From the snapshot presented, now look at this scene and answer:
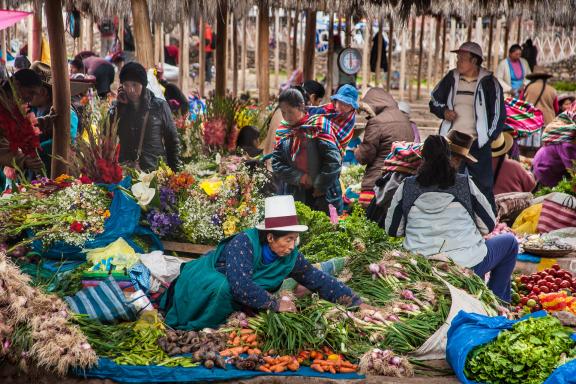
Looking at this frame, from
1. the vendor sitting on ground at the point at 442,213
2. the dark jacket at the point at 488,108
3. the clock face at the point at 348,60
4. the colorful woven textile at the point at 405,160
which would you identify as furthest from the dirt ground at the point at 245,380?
the clock face at the point at 348,60

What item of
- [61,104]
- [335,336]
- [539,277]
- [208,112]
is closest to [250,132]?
[208,112]

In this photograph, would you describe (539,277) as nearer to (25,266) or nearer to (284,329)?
(284,329)

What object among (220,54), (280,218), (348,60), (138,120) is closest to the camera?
(280,218)

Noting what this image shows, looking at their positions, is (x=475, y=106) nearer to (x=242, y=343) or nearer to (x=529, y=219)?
(x=529, y=219)

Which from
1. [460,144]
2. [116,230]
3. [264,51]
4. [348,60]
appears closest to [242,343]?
[116,230]

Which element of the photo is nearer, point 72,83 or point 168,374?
point 168,374

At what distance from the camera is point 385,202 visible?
7273mm

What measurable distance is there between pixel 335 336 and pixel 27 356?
1.67m

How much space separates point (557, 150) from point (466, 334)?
5.18 m

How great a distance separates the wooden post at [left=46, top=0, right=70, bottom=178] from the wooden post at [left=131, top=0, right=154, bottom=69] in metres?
1.61

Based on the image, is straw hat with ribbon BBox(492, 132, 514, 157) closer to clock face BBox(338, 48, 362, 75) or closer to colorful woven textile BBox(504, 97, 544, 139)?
colorful woven textile BBox(504, 97, 544, 139)

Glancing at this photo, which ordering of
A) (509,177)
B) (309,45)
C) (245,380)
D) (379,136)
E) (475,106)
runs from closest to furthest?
(245,380) < (475,106) < (379,136) < (509,177) < (309,45)

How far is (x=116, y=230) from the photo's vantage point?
6.48 metres

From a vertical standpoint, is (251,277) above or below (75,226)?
below
